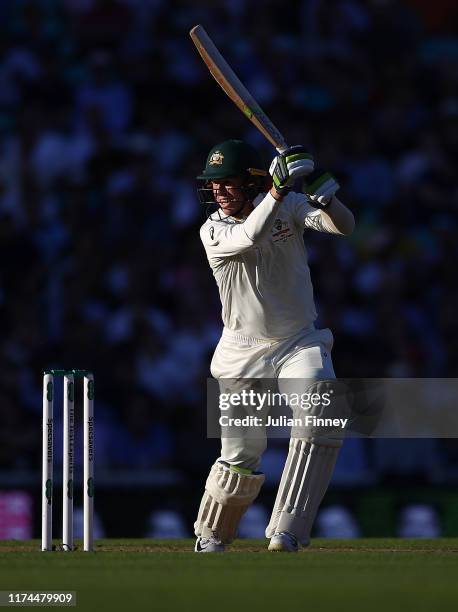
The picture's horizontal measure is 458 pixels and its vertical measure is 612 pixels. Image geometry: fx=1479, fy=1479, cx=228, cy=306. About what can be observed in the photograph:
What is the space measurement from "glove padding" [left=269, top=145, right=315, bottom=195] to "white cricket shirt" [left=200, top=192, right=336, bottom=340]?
1.25ft

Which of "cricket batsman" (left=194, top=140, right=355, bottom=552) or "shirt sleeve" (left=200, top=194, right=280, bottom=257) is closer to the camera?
"shirt sleeve" (left=200, top=194, right=280, bottom=257)

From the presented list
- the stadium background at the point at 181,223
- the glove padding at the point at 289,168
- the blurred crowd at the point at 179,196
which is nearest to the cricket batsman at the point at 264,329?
the glove padding at the point at 289,168

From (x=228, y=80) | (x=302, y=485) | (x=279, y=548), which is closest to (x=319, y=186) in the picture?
(x=228, y=80)

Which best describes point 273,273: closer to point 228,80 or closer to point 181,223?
point 228,80

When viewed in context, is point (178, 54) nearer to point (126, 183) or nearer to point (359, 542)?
point (126, 183)

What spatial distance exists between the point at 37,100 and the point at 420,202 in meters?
3.32

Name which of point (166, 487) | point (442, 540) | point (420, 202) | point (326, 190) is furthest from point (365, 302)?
point (326, 190)

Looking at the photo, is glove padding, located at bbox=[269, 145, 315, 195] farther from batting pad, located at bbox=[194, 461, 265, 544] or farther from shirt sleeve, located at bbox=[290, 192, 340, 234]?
batting pad, located at bbox=[194, 461, 265, 544]

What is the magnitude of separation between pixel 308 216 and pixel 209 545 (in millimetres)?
1590

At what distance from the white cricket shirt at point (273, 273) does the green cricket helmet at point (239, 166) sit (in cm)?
16

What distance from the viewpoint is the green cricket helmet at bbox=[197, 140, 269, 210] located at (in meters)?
6.86

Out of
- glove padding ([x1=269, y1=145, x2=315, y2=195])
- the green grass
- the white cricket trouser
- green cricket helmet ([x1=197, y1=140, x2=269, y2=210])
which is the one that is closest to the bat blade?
green cricket helmet ([x1=197, y1=140, x2=269, y2=210])

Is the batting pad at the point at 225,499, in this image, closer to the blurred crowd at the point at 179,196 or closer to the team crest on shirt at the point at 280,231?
the team crest on shirt at the point at 280,231

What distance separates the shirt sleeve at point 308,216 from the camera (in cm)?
678
